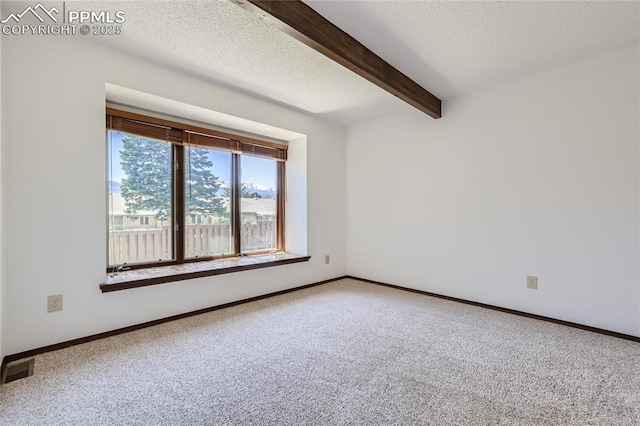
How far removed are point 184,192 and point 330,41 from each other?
2117 millimetres

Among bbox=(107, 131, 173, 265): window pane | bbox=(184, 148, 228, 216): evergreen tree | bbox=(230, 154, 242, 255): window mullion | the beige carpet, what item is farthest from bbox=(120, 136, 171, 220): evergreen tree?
the beige carpet

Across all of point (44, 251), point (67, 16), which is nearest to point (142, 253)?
point (44, 251)

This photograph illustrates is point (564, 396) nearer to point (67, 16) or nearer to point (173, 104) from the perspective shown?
point (173, 104)

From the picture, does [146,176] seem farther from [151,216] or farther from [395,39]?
[395,39]

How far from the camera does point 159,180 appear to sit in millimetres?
3016

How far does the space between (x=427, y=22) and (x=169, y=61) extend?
2.05 m

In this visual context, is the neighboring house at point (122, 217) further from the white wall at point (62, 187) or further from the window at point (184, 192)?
the white wall at point (62, 187)

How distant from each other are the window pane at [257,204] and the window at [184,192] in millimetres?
13

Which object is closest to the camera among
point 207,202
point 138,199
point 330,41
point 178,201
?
point 330,41

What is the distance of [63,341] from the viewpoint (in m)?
2.16

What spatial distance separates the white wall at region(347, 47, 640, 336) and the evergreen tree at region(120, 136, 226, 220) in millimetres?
2184

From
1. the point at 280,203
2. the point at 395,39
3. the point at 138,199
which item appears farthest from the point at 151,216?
the point at 395,39

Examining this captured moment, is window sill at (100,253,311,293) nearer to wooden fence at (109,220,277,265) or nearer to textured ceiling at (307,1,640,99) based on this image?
wooden fence at (109,220,277,265)

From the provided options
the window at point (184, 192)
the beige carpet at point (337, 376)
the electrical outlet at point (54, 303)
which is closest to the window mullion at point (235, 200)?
the window at point (184, 192)
